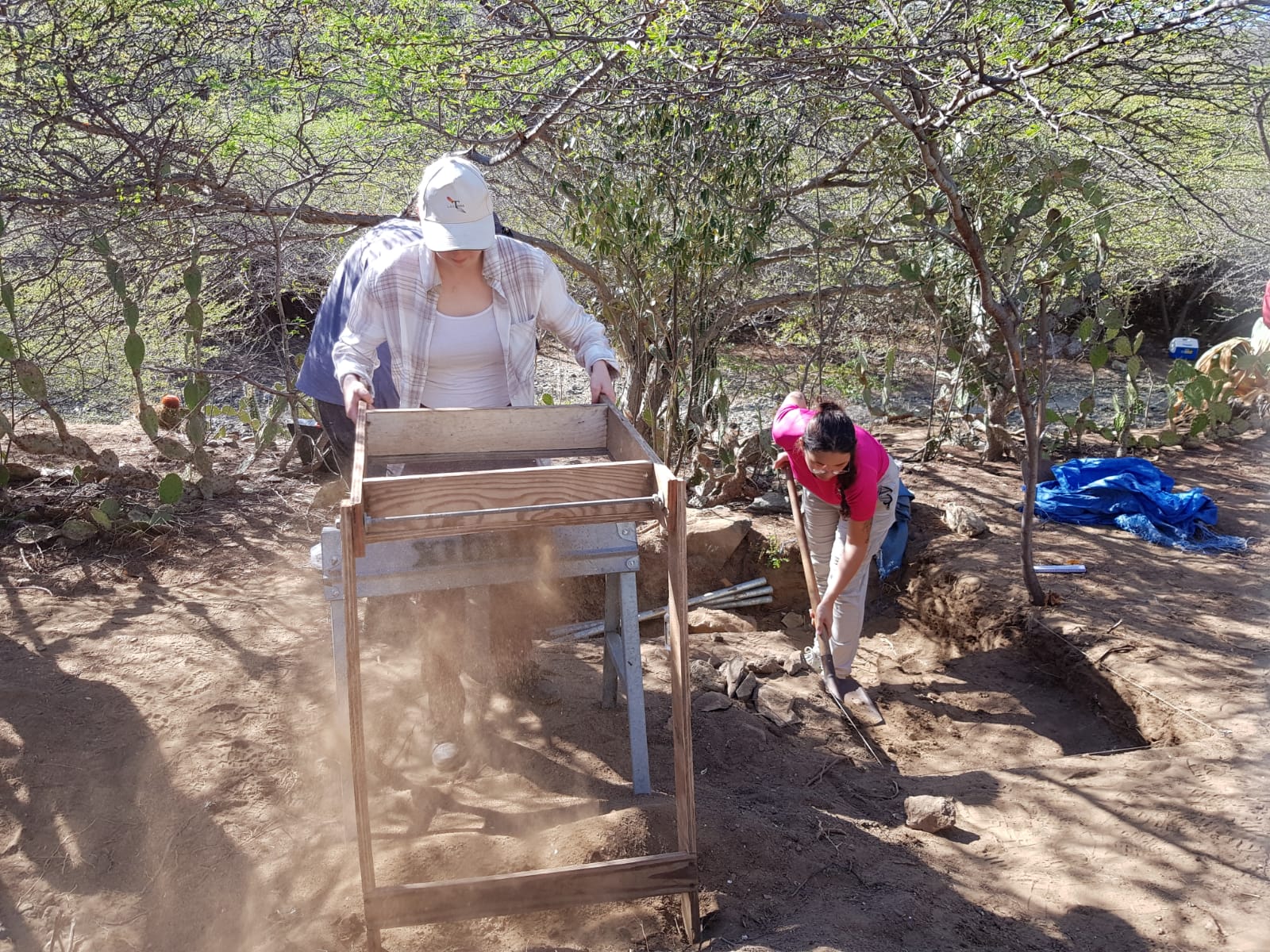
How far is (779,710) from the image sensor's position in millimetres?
4105

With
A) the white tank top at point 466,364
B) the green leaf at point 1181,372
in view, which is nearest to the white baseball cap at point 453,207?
the white tank top at point 466,364

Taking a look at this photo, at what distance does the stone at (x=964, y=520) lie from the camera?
18.4ft

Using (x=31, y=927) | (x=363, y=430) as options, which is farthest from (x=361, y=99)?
(x=31, y=927)

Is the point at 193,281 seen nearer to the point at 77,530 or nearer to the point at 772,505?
the point at 77,530

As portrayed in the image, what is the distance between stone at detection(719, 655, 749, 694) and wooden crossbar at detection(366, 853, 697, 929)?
5.34ft

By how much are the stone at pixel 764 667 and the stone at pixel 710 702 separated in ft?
1.40

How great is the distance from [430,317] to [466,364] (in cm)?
21

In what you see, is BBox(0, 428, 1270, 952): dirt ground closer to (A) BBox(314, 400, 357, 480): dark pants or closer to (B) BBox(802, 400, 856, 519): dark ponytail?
(A) BBox(314, 400, 357, 480): dark pants

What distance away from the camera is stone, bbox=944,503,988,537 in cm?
562

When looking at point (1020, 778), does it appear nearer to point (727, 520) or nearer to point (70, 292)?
point (727, 520)

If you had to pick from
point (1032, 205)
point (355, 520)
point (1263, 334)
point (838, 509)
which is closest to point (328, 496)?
point (838, 509)

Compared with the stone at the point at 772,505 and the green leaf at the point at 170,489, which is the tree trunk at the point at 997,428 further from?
the green leaf at the point at 170,489

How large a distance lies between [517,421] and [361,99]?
12.7 feet

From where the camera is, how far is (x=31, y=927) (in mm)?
2588
